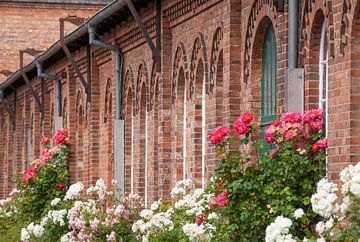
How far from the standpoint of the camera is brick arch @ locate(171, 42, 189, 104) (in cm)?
2261

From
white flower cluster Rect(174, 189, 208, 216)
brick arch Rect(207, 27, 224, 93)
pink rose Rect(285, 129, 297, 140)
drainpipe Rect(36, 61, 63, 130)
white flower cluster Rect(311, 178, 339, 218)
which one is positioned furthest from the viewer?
drainpipe Rect(36, 61, 63, 130)

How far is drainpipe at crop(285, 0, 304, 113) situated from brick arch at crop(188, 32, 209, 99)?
5402mm

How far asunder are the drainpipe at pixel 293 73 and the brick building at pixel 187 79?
1 cm

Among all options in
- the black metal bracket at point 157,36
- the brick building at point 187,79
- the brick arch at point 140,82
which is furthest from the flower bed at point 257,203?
the brick arch at point 140,82

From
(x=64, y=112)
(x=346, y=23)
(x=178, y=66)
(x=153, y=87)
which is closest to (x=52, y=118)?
(x=64, y=112)

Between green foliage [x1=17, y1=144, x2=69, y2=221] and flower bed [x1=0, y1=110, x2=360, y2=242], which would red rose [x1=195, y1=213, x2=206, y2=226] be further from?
green foliage [x1=17, y1=144, x2=69, y2=221]

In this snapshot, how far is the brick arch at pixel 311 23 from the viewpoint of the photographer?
14.4 meters

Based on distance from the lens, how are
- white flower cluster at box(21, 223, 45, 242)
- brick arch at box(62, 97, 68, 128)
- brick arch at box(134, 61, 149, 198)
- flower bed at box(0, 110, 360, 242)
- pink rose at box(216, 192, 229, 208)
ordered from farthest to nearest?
brick arch at box(62, 97, 68, 128)
brick arch at box(134, 61, 149, 198)
white flower cluster at box(21, 223, 45, 242)
pink rose at box(216, 192, 229, 208)
flower bed at box(0, 110, 360, 242)

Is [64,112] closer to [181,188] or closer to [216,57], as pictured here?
[216,57]

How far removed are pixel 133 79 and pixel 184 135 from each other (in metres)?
4.26

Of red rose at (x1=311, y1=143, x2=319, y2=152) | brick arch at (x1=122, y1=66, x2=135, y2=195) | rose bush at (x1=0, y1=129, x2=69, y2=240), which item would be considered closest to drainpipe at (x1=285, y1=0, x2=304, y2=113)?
red rose at (x1=311, y1=143, x2=319, y2=152)

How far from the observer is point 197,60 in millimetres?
21797

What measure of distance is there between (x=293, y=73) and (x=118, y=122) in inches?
511

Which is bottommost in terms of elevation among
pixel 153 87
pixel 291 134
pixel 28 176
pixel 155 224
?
pixel 28 176
